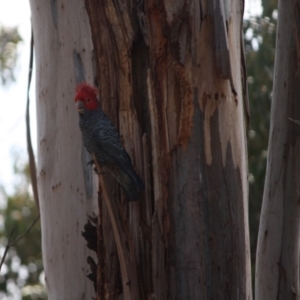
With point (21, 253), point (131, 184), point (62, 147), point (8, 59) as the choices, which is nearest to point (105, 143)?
point (131, 184)

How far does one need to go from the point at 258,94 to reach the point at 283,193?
2.97 m

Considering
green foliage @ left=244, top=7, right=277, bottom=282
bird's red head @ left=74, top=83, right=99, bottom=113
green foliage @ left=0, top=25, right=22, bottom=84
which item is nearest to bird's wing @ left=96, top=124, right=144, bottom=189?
bird's red head @ left=74, top=83, right=99, bottom=113

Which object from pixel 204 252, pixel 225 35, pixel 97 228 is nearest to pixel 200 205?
pixel 204 252

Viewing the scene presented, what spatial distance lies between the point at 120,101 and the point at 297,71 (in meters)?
0.71

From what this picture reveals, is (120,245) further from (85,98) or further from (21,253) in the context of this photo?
(21,253)

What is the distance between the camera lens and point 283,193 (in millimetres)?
2383

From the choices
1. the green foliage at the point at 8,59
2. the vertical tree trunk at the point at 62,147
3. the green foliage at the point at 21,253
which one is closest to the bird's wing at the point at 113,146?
the vertical tree trunk at the point at 62,147

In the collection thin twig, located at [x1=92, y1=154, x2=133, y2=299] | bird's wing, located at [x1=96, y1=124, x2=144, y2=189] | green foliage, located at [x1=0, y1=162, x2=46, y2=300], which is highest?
bird's wing, located at [x1=96, y1=124, x2=144, y2=189]

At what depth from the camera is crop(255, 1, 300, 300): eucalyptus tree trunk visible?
7.70ft

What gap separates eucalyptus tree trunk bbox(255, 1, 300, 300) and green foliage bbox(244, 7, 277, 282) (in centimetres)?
273

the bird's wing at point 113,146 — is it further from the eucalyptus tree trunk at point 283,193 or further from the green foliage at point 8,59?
the green foliage at point 8,59

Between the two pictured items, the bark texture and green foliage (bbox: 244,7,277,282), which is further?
green foliage (bbox: 244,7,277,282)

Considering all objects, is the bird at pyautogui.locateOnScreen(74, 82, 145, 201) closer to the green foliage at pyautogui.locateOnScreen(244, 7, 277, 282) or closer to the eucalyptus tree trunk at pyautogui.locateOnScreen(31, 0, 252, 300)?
the eucalyptus tree trunk at pyautogui.locateOnScreen(31, 0, 252, 300)

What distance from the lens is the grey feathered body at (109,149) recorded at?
202cm
